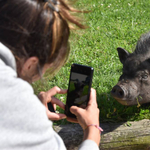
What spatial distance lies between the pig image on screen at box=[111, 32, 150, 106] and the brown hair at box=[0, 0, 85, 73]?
1805mm

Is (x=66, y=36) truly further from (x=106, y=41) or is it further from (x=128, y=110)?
(x=106, y=41)

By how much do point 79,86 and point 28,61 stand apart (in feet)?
2.45

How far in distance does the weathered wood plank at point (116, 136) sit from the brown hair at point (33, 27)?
57.6 inches

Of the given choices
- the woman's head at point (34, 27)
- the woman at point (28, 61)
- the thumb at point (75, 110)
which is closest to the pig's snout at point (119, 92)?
the thumb at point (75, 110)

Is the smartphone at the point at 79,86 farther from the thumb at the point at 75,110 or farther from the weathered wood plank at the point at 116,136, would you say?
the weathered wood plank at the point at 116,136

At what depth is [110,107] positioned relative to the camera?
11.4 ft

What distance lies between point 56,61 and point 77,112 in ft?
1.69

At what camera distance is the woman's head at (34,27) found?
1.26m

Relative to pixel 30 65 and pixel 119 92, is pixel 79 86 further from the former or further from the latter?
pixel 119 92

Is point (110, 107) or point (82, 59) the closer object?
point (110, 107)

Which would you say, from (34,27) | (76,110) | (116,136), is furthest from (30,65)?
(116,136)

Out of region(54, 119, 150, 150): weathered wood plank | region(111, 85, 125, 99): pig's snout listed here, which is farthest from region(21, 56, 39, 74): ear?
region(111, 85, 125, 99): pig's snout

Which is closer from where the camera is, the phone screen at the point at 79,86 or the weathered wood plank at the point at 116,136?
the phone screen at the point at 79,86

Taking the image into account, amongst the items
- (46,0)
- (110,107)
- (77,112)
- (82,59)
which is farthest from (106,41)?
(46,0)
